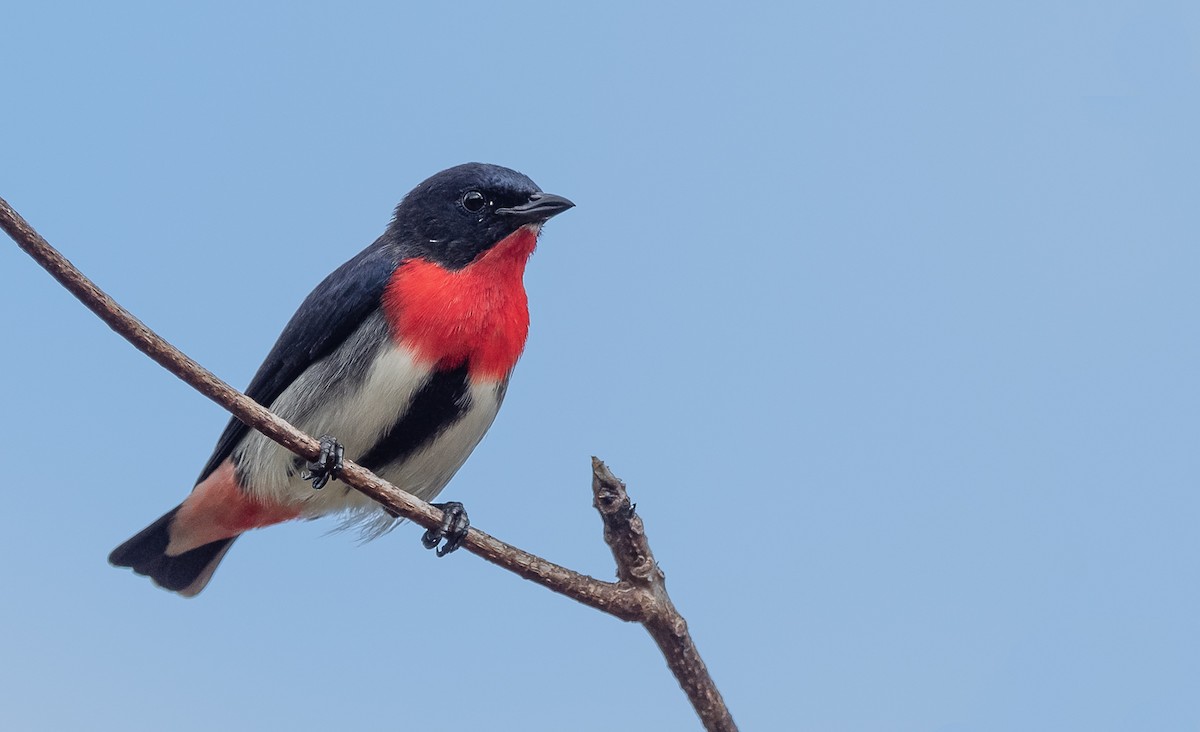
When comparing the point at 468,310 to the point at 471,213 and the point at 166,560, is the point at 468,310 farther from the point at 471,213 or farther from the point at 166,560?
the point at 166,560

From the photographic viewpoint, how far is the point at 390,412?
4531 mm

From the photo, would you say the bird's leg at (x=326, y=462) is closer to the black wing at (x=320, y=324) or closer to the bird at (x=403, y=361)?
the bird at (x=403, y=361)

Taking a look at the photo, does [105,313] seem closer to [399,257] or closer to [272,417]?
[272,417]

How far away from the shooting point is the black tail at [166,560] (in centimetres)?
540

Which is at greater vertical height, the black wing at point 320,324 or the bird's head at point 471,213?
the bird's head at point 471,213

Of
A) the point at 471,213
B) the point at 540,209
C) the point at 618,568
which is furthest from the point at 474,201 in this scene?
the point at 618,568

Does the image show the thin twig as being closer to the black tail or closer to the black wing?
the black wing

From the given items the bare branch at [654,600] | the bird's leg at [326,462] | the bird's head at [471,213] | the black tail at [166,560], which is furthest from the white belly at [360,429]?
the bare branch at [654,600]

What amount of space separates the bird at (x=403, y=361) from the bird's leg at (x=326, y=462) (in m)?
0.02

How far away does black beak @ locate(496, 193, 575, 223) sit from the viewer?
4879 mm

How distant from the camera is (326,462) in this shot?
404cm

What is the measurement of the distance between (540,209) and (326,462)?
1439 mm

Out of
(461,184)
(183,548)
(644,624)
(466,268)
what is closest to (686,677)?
(644,624)

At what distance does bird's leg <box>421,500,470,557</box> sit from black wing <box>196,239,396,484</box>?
780 mm
